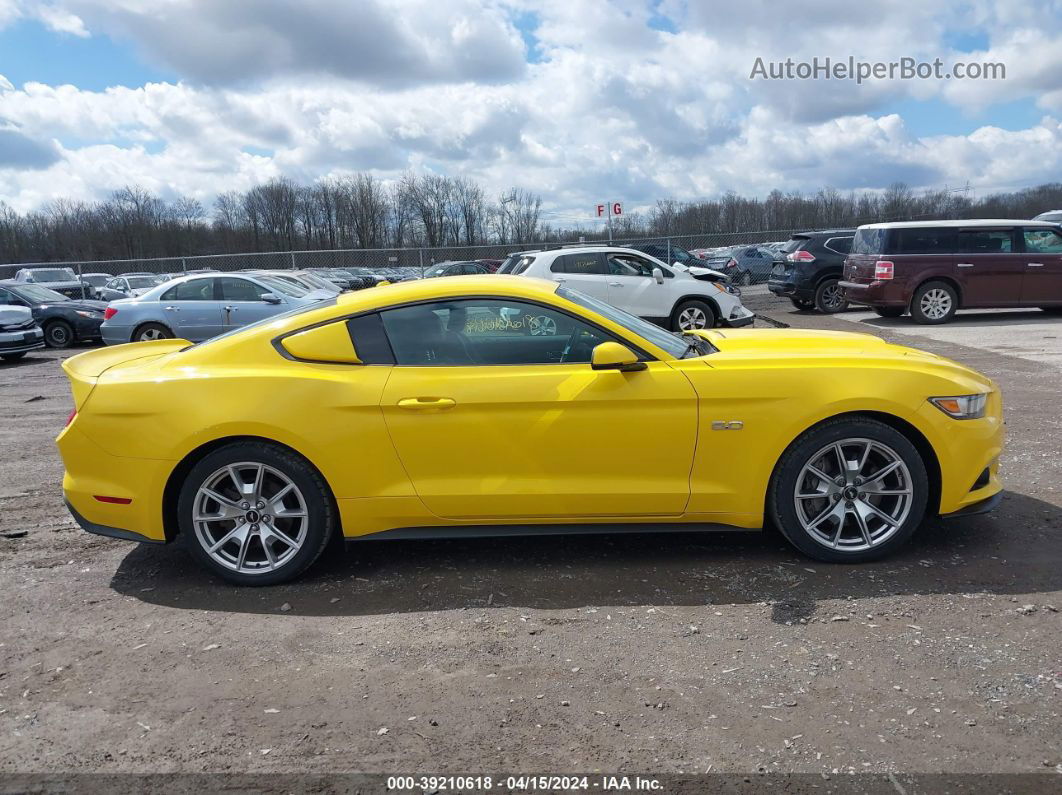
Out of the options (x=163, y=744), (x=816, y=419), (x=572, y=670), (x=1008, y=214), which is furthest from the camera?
(x=1008, y=214)

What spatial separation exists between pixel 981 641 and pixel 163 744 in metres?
3.17

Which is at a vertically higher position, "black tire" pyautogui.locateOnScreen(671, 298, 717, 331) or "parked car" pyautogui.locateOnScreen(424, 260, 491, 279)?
"parked car" pyautogui.locateOnScreen(424, 260, 491, 279)

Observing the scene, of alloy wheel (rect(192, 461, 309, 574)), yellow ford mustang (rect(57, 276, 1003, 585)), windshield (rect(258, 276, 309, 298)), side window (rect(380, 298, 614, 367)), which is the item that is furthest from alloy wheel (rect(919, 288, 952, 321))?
alloy wheel (rect(192, 461, 309, 574))

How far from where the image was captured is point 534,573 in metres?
3.97

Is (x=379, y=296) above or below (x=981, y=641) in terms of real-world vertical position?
above

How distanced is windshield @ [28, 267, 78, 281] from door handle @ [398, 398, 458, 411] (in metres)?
30.7

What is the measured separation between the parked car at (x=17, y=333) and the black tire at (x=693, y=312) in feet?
38.7

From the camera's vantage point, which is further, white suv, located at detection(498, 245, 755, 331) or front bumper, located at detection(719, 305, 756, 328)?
front bumper, located at detection(719, 305, 756, 328)

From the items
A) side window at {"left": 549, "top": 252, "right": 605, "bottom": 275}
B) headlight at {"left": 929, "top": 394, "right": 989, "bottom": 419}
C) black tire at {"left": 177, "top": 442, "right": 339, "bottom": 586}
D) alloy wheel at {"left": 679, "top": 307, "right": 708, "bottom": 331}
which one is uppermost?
side window at {"left": 549, "top": 252, "right": 605, "bottom": 275}

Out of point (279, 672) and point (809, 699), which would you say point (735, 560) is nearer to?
point (809, 699)

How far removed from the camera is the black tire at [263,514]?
12.5 ft

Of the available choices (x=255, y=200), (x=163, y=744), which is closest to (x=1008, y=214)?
(x=163, y=744)

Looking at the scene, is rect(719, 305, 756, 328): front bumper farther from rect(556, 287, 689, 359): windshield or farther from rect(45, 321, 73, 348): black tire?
rect(45, 321, 73, 348): black tire

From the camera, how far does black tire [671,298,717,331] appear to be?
1342 centimetres
